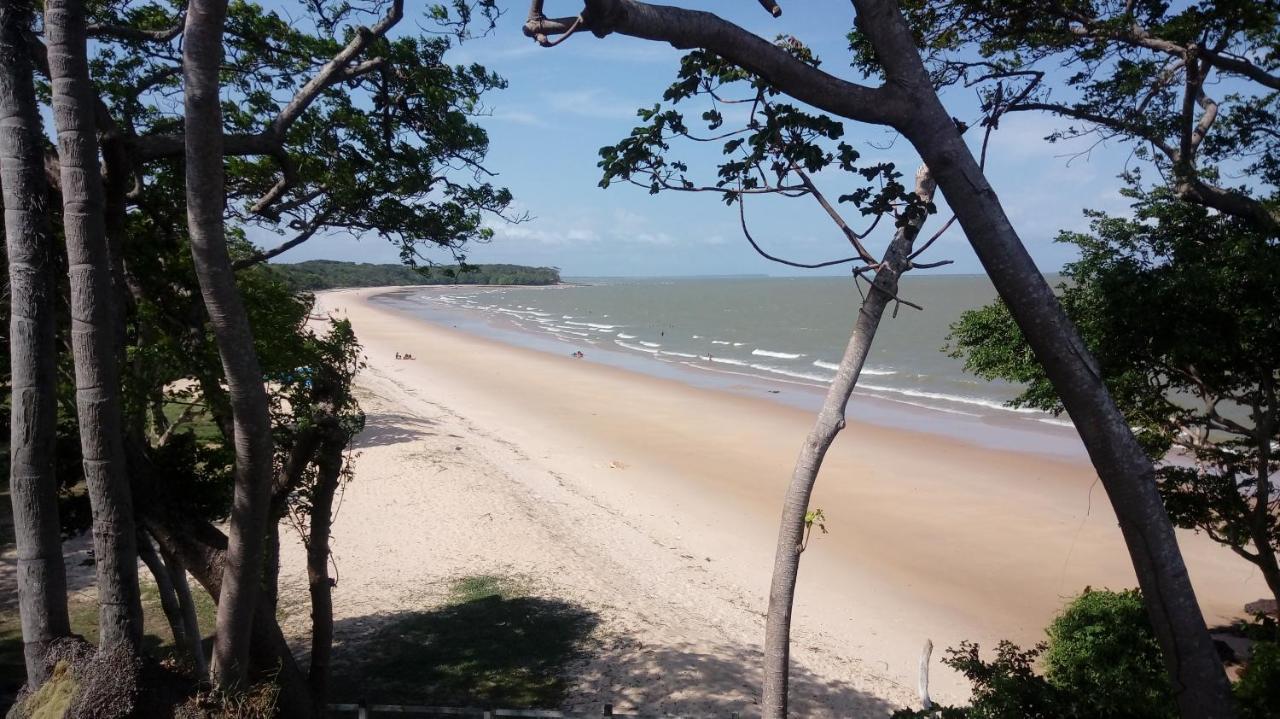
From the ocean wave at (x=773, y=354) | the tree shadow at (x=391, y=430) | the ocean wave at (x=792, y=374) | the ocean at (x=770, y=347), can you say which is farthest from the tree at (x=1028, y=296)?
the ocean wave at (x=773, y=354)

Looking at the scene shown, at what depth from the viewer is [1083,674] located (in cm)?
561

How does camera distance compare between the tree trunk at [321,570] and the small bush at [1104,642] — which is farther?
the small bush at [1104,642]

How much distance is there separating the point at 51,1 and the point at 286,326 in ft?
8.52

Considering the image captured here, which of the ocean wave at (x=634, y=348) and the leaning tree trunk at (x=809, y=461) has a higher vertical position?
the leaning tree trunk at (x=809, y=461)

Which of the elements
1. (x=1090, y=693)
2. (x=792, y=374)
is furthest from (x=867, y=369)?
(x=1090, y=693)

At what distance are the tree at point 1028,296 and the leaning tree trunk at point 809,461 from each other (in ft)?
2.80

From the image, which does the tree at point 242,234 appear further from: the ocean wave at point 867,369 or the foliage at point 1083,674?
the ocean wave at point 867,369

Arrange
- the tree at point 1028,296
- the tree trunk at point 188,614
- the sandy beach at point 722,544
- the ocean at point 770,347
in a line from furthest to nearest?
the ocean at point 770,347, the sandy beach at point 722,544, the tree trunk at point 188,614, the tree at point 1028,296

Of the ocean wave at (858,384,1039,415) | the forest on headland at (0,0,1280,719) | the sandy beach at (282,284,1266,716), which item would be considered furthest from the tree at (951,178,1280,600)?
the ocean wave at (858,384,1039,415)

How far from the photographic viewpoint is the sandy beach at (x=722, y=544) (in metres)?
8.27

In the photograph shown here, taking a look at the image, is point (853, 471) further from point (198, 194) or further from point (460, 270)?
point (198, 194)

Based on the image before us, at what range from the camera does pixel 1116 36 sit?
659cm

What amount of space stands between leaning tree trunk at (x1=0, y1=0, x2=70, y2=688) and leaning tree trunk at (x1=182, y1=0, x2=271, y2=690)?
788mm

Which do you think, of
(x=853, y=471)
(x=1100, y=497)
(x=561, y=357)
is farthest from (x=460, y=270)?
(x=561, y=357)
